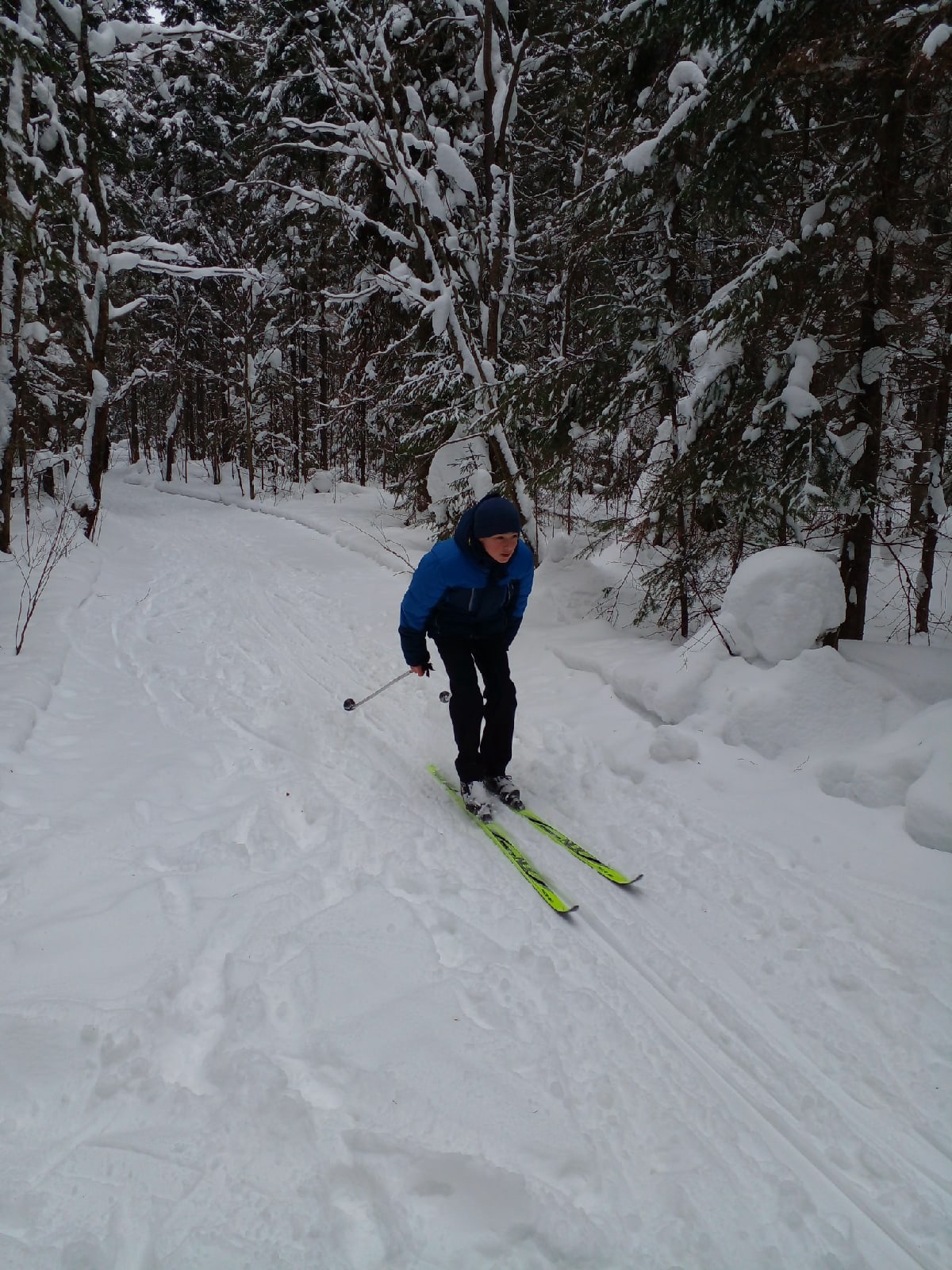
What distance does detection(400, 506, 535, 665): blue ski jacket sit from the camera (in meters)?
4.14

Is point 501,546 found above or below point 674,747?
above

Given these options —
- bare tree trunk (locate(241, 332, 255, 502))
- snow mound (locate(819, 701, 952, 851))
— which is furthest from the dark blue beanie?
bare tree trunk (locate(241, 332, 255, 502))

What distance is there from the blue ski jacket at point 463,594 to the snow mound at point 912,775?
2.26 meters

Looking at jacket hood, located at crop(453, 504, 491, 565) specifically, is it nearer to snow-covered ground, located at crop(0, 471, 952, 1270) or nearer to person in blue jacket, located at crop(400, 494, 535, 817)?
person in blue jacket, located at crop(400, 494, 535, 817)

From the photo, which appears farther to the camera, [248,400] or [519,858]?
[248,400]

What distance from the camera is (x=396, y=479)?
1457 centimetres

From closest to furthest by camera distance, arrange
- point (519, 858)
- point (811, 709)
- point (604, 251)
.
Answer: point (519, 858), point (811, 709), point (604, 251)

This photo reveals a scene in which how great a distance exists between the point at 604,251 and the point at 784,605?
→ 5.38 metres

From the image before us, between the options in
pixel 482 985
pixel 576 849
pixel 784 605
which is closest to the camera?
pixel 482 985

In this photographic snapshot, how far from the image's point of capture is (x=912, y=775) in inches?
155

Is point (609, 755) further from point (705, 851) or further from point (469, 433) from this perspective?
point (469, 433)

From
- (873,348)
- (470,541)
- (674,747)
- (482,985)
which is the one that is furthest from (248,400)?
(482,985)

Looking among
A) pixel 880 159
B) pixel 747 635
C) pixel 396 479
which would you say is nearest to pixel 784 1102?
pixel 747 635

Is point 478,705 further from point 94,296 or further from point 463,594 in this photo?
point 94,296
